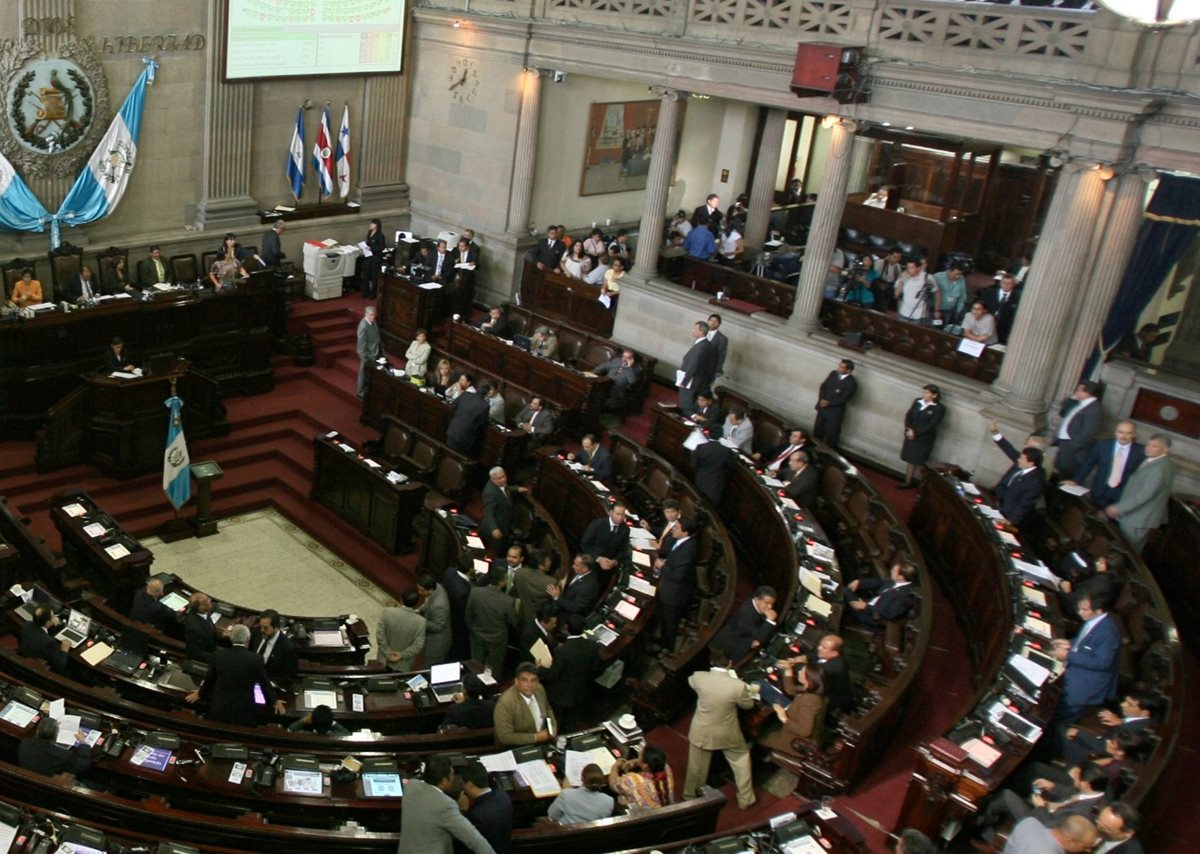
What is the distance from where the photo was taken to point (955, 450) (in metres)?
13.5

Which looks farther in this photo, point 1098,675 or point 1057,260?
point 1057,260

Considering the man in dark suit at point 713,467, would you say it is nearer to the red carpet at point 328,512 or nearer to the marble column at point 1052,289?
the red carpet at point 328,512

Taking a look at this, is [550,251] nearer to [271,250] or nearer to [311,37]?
[271,250]

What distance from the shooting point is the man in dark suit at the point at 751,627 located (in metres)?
8.88

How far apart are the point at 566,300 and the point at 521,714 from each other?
411 inches

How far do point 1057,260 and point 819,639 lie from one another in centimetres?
590

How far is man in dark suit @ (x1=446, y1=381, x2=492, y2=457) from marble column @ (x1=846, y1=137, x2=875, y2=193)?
9960 millimetres

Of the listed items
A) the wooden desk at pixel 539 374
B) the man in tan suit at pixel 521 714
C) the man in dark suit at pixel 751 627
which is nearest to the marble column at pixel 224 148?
the wooden desk at pixel 539 374

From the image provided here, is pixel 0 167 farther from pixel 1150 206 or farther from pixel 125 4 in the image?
pixel 1150 206

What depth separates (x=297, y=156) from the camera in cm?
1780

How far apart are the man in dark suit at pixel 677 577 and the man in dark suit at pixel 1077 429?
4.39 m

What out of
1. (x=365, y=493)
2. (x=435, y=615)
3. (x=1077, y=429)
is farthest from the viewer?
(x=365, y=493)

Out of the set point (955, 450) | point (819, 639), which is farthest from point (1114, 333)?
point (819, 639)

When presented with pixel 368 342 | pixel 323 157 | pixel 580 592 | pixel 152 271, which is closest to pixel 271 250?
pixel 152 271
